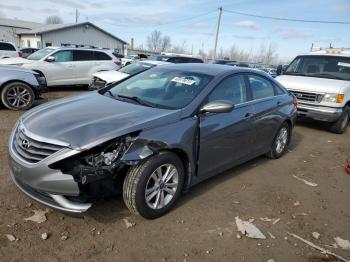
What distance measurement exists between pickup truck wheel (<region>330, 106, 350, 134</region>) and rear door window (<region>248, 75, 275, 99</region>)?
3.73 metres

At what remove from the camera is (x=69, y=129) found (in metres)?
3.27

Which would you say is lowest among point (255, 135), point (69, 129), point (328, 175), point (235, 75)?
point (328, 175)

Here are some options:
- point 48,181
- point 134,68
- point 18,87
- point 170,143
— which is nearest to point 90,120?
point 48,181

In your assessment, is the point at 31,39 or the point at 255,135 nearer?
the point at 255,135

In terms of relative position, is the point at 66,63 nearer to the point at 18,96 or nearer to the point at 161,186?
the point at 18,96

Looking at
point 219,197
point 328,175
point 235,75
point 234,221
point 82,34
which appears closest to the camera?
point 234,221

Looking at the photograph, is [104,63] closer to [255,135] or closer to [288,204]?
[255,135]

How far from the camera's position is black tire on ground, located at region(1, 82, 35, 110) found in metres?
8.19

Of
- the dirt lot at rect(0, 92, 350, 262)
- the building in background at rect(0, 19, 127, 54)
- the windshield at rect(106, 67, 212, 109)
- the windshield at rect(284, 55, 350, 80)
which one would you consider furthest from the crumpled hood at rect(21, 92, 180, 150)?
the building in background at rect(0, 19, 127, 54)

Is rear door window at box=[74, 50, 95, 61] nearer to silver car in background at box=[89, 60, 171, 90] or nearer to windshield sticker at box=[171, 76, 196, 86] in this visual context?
silver car in background at box=[89, 60, 171, 90]

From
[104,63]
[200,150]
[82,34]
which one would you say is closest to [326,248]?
[200,150]

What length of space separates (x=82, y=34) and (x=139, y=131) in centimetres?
4070

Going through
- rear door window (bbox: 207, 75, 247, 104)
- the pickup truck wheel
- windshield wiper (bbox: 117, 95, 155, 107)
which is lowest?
the pickup truck wheel

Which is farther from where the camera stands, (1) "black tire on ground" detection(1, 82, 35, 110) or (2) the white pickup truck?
(1) "black tire on ground" detection(1, 82, 35, 110)
